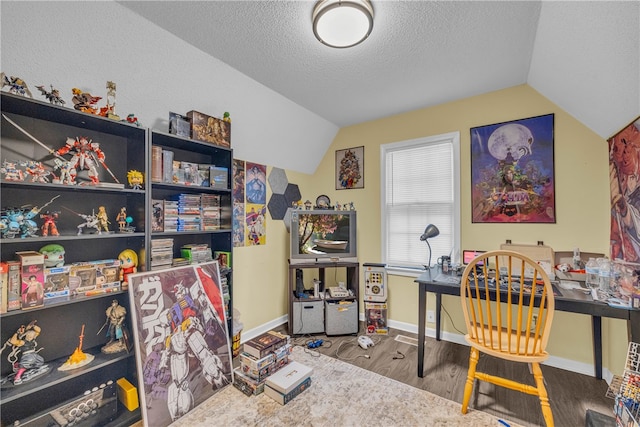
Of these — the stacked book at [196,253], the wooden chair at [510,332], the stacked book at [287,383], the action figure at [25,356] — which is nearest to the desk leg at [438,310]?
the wooden chair at [510,332]

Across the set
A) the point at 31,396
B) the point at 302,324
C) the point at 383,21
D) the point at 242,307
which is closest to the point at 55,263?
the point at 31,396

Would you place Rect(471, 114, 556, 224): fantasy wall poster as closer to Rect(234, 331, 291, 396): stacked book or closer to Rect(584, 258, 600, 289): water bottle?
Rect(584, 258, 600, 289): water bottle

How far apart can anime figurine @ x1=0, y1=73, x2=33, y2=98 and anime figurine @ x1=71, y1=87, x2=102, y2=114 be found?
0.19m

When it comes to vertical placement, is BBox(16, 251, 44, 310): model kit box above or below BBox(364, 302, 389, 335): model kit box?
above

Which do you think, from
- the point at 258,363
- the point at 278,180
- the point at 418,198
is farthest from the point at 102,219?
the point at 418,198

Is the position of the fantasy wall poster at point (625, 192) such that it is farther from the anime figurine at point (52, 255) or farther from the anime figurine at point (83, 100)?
the anime figurine at point (52, 255)

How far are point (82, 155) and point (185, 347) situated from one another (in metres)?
1.31

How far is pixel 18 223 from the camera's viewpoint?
4.23 ft

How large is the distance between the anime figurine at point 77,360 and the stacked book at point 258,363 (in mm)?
881

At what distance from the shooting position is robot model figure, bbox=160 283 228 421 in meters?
1.62

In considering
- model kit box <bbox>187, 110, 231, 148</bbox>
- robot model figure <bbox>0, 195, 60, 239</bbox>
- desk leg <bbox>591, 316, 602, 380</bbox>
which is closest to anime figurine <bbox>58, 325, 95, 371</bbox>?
robot model figure <bbox>0, 195, 60, 239</bbox>

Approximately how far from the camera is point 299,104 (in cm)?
281

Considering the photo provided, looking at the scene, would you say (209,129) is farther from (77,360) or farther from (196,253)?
(77,360)

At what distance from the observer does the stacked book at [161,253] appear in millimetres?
1790
